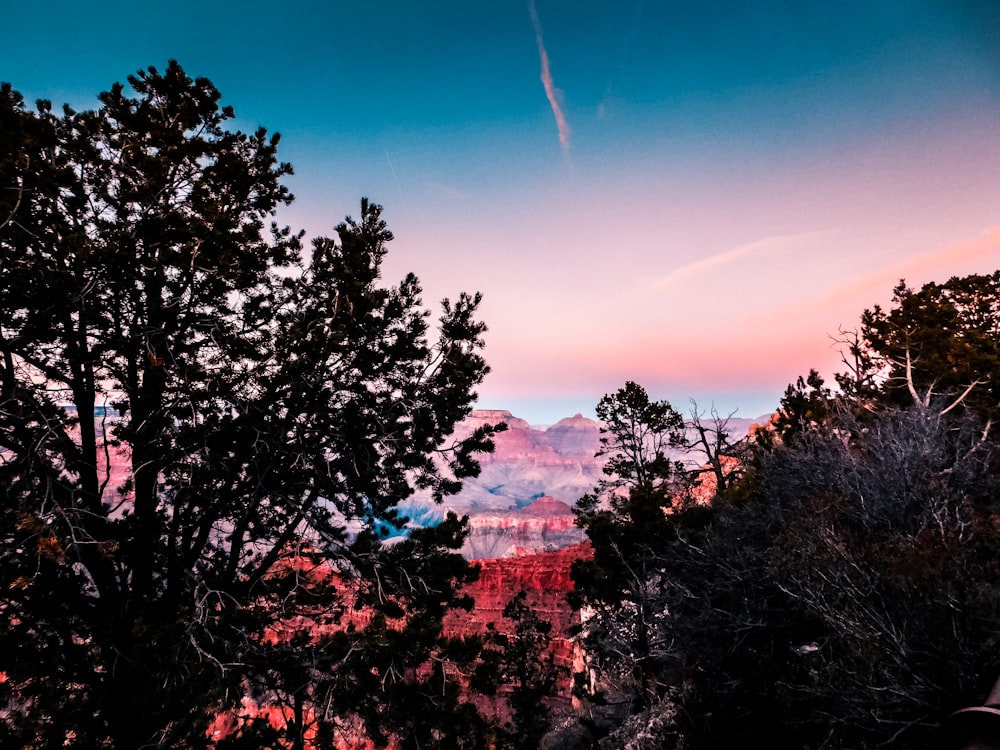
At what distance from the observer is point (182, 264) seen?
555 cm

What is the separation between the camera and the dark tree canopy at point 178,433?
16.7 ft

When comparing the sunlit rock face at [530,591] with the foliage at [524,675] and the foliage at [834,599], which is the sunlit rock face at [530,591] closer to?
the foliage at [524,675]

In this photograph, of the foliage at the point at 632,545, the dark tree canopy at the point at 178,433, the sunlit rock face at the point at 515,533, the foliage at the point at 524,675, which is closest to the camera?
the dark tree canopy at the point at 178,433

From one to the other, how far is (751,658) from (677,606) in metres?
1.88

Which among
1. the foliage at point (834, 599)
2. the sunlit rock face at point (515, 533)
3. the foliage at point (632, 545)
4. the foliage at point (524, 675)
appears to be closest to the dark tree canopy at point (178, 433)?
the foliage at point (834, 599)

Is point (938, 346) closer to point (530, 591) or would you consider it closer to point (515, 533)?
point (530, 591)

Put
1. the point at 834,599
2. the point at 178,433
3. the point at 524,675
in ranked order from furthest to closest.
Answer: the point at 524,675 < the point at 834,599 < the point at 178,433

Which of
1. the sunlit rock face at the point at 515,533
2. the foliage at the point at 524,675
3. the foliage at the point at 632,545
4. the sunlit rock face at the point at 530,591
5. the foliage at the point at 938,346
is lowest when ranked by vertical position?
the sunlit rock face at the point at 515,533

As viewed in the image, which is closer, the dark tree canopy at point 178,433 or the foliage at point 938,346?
the dark tree canopy at point 178,433

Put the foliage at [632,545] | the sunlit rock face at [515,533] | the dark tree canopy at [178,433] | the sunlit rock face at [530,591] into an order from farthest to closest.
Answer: the sunlit rock face at [515,533] → the sunlit rock face at [530,591] → the foliage at [632,545] → the dark tree canopy at [178,433]

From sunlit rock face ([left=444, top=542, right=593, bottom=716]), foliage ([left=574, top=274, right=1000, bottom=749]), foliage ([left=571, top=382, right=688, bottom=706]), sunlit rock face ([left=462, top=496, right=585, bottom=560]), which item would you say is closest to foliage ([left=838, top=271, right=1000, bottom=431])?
foliage ([left=574, top=274, right=1000, bottom=749])

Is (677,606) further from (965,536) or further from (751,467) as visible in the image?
(751,467)

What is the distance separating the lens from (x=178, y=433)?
5578mm

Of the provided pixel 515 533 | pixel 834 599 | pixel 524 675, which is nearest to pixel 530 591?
pixel 524 675
